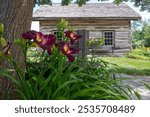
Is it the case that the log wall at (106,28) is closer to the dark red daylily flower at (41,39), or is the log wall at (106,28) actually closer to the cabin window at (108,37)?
the cabin window at (108,37)

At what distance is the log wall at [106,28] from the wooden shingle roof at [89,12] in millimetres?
405

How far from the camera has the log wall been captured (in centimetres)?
2575

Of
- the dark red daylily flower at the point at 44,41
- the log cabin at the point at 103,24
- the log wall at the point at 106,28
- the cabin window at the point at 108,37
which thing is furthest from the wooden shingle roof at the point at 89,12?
the dark red daylily flower at the point at 44,41

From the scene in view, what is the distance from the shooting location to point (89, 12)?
86.5ft

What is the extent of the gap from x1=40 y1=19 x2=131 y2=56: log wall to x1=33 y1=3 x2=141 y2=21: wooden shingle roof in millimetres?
405

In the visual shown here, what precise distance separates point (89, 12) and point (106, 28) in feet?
5.42

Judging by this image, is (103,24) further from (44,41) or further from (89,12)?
(44,41)

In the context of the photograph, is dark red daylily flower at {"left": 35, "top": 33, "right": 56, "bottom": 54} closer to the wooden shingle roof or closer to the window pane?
the wooden shingle roof

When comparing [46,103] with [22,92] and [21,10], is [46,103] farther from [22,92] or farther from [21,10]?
[21,10]

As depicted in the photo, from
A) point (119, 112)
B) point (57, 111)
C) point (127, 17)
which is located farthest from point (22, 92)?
point (127, 17)

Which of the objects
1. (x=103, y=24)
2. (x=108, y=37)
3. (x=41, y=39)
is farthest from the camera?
(x=108, y=37)

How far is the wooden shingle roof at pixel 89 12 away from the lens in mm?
25375

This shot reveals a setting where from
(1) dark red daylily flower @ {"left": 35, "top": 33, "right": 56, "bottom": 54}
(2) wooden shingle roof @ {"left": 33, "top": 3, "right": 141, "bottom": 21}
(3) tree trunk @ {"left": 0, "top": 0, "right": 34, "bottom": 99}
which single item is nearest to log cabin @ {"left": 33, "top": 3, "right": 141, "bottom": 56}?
(2) wooden shingle roof @ {"left": 33, "top": 3, "right": 141, "bottom": 21}

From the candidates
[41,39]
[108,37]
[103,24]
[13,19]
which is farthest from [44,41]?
[108,37]
